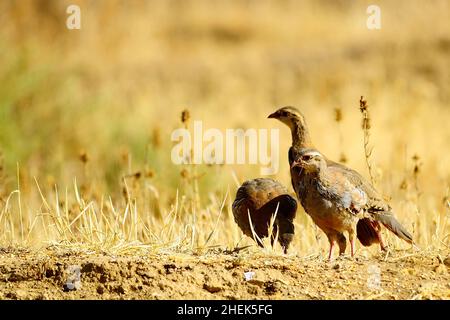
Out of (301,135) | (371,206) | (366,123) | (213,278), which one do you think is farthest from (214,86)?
(213,278)

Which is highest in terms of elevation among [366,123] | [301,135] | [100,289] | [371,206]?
[366,123]

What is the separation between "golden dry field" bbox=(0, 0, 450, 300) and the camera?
593 centimetres

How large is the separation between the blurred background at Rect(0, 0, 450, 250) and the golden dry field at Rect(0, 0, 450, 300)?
52 millimetres

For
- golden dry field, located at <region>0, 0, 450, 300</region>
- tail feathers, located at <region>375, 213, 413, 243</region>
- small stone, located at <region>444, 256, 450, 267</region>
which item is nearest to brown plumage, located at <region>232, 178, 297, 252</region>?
golden dry field, located at <region>0, 0, 450, 300</region>

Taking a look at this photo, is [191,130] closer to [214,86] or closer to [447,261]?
[214,86]

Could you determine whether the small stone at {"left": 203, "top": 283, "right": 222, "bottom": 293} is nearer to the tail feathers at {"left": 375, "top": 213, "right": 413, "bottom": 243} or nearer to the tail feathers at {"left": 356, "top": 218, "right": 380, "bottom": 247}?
the tail feathers at {"left": 375, "top": 213, "right": 413, "bottom": 243}

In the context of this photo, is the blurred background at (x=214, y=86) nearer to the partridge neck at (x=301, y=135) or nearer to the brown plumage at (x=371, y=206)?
the partridge neck at (x=301, y=135)

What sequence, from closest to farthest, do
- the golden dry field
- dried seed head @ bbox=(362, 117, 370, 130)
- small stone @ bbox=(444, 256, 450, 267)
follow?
the golden dry field
small stone @ bbox=(444, 256, 450, 267)
dried seed head @ bbox=(362, 117, 370, 130)

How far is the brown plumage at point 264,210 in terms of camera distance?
292 inches

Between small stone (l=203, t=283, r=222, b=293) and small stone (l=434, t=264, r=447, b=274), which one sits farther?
small stone (l=434, t=264, r=447, b=274)

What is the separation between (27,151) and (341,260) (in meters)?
8.15

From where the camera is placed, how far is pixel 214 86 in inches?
917

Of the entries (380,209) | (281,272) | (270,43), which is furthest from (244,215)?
(270,43)

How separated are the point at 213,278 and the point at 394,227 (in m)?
1.77
